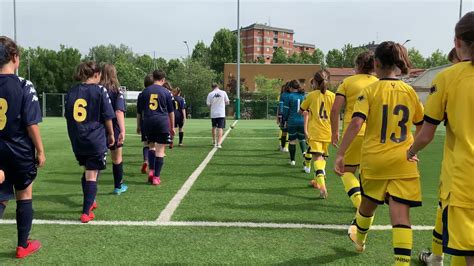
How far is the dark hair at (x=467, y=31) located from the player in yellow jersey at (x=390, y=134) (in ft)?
3.51

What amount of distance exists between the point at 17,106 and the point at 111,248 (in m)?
1.65

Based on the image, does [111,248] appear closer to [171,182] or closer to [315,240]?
[315,240]

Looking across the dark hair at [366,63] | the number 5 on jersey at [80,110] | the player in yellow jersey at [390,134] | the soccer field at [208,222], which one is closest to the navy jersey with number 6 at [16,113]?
the soccer field at [208,222]

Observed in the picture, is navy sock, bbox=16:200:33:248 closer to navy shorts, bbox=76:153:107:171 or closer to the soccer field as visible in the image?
the soccer field

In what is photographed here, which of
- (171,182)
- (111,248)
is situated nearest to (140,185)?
(171,182)

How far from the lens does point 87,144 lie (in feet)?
17.9

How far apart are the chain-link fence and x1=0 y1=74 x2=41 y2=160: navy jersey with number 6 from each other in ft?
121

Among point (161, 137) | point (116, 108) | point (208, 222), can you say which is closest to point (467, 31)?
point (208, 222)

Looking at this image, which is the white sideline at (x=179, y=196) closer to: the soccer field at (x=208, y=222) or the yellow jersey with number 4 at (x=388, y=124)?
the soccer field at (x=208, y=222)

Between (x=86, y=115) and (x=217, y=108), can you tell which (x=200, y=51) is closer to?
(x=217, y=108)

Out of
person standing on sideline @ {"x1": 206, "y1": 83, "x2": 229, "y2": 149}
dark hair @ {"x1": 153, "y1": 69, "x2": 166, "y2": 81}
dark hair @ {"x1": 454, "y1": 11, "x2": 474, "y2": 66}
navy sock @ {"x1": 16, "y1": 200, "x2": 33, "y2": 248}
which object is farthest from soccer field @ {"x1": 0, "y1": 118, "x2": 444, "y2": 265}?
person standing on sideline @ {"x1": 206, "y1": 83, "x2": 229, "y2": 149}

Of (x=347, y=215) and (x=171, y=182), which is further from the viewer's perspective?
(x=171, y=182)

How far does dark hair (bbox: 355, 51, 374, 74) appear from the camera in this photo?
4.97m

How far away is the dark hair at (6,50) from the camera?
396 cm
